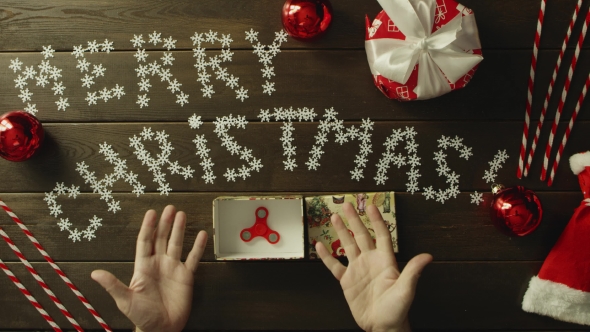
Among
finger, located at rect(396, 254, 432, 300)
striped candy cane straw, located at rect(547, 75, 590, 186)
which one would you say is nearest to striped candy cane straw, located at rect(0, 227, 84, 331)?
finger, located at rect(396, 254, 432, 300)

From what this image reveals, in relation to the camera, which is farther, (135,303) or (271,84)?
(271,84)

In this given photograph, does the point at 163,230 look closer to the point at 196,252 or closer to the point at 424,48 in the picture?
the point at 196,252

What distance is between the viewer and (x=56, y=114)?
1439 millimetres

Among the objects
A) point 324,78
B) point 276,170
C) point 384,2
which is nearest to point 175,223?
point 276,170

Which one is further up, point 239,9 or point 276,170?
point 239,9

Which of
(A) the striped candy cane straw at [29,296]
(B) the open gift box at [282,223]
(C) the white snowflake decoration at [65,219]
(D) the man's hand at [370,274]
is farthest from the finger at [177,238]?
(A) the striped candy cane straw at [29,296]

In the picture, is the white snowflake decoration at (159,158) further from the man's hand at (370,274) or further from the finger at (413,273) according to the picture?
the finger at (413,273)

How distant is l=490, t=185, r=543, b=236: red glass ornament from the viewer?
1.30m

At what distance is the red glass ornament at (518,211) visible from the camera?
4.25 ft

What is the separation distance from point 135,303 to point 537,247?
3.88 ft

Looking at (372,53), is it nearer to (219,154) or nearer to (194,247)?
(219,154)

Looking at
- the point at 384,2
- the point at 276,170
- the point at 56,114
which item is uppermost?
the point at 384,2

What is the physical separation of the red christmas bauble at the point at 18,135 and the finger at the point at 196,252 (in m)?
0.56

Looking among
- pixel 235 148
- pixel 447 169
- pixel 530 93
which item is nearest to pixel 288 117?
pixel 235 148
